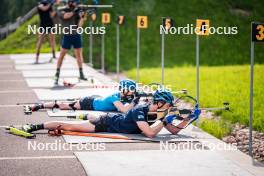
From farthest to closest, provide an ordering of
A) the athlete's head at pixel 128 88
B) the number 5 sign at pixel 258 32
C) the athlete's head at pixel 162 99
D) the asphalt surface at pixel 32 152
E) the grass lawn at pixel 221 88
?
the grass lawn at pixel 221 88 < the athlete's head at pixel 128 88 < the athlete's head at pixel 162 99 < the number 5 sign at pixel 258 32 < the asphalt surface at pixel 32 152

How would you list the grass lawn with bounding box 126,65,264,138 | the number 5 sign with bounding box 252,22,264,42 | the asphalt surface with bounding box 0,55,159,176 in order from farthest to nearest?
1. the grass lawn with bounding box 126,65,264,138
2. the number 5 sign with bounding box 252,22,264,42
3. the asphalt surface with bounding box 0,55,159,176

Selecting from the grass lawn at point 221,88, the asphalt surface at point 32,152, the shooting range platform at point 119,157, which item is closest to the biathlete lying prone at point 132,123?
the shooting range platform at point 119,157

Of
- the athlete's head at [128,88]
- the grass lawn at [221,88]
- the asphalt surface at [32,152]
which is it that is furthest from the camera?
the grass lawn at [221,88]

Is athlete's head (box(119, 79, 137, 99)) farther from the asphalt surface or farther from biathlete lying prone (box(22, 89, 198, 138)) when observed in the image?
the asphalt surface

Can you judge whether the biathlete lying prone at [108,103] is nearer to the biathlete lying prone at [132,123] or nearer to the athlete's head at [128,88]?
the athlete's head at [128,88]

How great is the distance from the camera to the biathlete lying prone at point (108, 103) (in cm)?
1285

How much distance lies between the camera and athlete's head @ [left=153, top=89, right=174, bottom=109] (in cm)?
1120

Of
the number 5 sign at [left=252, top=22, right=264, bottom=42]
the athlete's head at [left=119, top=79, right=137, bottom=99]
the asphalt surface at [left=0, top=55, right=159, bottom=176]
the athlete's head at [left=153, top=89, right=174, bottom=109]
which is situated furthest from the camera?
the athlete's head at [left=119, top=79, right=137, bottom=99]

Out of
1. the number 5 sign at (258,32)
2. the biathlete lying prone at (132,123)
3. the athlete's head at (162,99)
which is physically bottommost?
the biathlete lying prone at (132,123)

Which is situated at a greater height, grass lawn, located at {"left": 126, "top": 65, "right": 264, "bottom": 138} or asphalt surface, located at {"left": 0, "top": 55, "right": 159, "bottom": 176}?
grass lawn, located at {"left": 126, "top": 65, "right": 264, "bottom": 138}

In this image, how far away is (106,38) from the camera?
29.2 metres

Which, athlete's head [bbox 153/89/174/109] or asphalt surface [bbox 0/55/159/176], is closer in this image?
asphalt surface [bbox 0/55/159/176]

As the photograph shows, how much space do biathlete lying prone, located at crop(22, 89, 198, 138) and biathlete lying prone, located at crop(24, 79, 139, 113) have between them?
1.20m

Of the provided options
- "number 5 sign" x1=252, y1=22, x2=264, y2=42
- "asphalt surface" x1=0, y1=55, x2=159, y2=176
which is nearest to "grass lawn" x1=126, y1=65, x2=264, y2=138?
"number 5 sign" x1=252, y1=22, x2=264, y2=42
